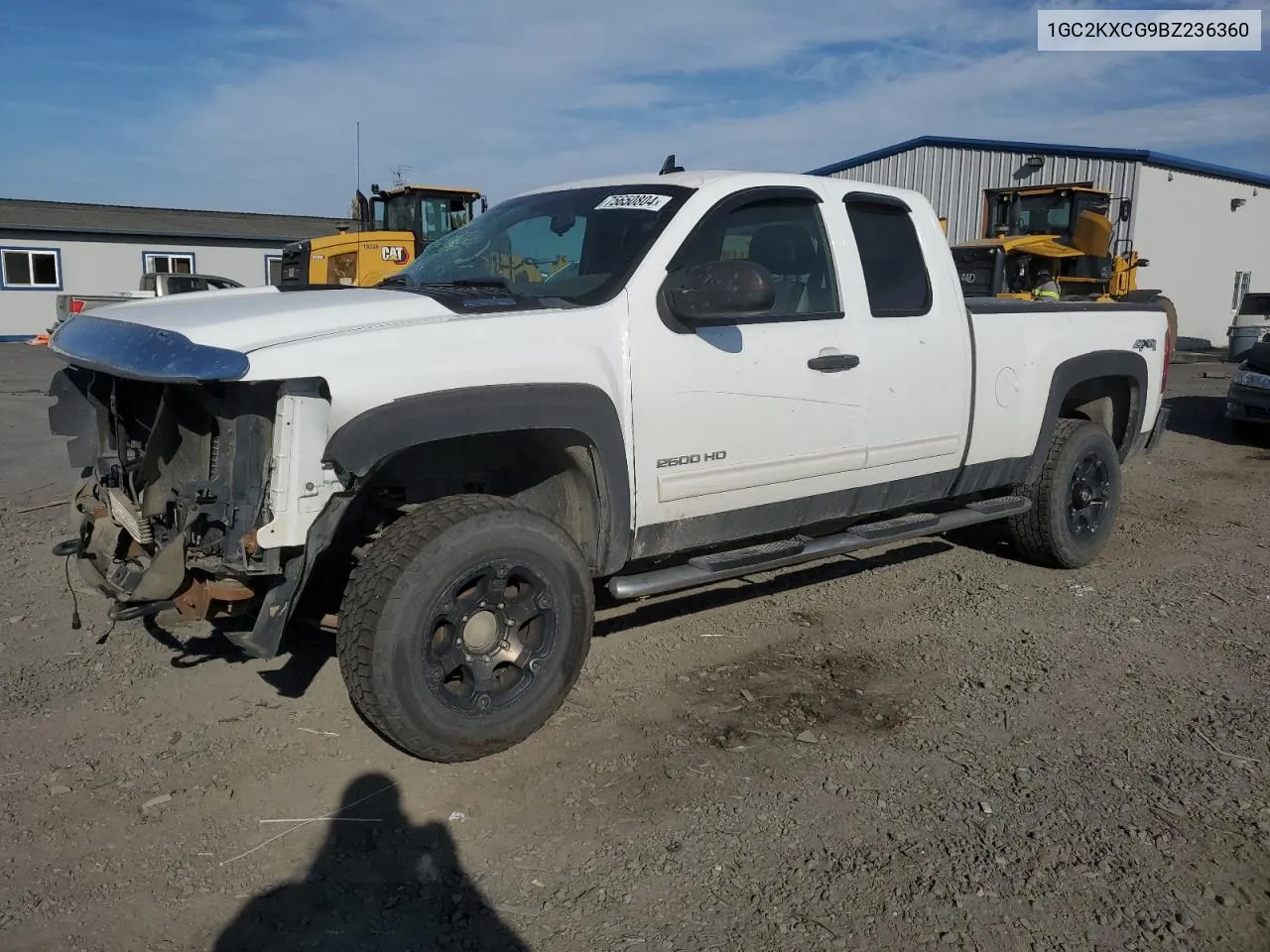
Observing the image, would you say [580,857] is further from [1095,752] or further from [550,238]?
[550,238]

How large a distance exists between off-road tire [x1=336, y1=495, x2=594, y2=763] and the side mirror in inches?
39.1

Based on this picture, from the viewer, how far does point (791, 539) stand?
15.0 feet

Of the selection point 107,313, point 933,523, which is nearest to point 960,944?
point 933,523

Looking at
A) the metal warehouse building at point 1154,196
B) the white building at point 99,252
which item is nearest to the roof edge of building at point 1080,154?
the metal warehouse building at point 1154,196

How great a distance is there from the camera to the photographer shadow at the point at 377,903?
2680 mm

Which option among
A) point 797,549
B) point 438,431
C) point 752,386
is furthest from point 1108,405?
point 438,431

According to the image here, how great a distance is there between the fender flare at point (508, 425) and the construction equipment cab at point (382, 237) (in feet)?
Result: 41.9

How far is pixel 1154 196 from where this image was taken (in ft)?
85.2

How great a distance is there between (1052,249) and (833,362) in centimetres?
1559

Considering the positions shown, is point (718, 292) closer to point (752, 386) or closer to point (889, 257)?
point (752, 386)

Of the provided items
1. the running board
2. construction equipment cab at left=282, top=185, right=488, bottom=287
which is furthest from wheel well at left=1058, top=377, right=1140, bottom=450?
construction equipment cab at left=282, top=185, right=488, bottom=287

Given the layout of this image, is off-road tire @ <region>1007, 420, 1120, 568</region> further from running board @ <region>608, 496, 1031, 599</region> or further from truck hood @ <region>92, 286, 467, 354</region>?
truck hood @ <region>92, 286, 467, 354</region>

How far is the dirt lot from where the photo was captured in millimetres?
2781

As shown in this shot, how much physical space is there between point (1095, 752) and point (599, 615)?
237 centimetres
